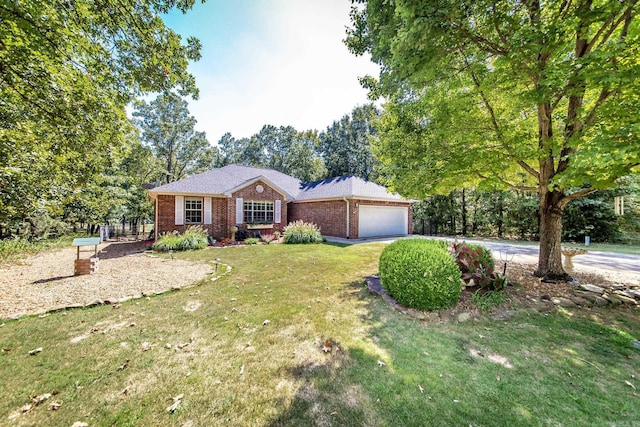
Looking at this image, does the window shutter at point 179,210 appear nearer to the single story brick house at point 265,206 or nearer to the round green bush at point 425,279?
the single story brick house at point 265,206

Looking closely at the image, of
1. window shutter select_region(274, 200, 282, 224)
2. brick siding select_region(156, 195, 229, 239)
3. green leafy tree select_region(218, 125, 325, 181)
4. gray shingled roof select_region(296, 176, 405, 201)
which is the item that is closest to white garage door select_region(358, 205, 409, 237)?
gray shingled roof select_region(296, 176, 405, 201)

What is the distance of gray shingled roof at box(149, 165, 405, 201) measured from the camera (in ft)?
45.9

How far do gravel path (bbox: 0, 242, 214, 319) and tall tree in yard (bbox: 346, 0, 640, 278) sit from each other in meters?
6.62

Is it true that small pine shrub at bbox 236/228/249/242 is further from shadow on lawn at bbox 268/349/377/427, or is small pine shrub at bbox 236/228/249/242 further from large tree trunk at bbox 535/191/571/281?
large tree trunk at bbox 535/191/571/281

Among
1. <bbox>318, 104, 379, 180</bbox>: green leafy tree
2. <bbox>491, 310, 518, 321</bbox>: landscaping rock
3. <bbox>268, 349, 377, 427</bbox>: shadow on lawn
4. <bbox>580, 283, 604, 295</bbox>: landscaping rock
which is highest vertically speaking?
<bbox>318, 104, 379, 180</bbox>: green leafy tree

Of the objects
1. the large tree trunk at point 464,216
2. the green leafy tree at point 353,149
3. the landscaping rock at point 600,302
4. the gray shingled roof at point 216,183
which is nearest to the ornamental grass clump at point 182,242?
the gray shingled roof at point 216,183

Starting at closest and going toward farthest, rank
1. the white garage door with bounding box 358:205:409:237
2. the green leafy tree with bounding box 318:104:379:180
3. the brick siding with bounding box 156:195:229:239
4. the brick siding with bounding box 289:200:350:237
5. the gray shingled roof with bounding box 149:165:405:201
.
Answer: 1. the brick siding with bounding box 156:195:229:239
2. the gray shingled roof with bounding box 149:165:405:201
3. the brick siding with bounding box 289:200:350:237
4. the white garage door with bounding box 358:205:409:237
5. the green leafy tree with bounding box 318:104:379:180

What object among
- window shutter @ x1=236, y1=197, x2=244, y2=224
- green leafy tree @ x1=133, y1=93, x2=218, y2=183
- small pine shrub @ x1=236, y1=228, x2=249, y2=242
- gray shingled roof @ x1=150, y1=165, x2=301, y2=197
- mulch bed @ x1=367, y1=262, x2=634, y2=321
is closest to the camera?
mulch bed @ x1=367, y1=262, x2=634, y2=321

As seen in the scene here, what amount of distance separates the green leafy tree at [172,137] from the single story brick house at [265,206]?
14.4 m

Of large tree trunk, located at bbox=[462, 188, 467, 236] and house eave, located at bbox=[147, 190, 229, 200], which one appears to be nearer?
house eave, located at bbox=[147, 190, 229, 200]

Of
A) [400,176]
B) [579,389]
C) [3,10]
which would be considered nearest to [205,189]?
[3,10]

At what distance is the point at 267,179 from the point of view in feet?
51.0

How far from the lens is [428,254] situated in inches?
175

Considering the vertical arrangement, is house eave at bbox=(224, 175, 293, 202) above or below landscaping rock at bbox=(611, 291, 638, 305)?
above
